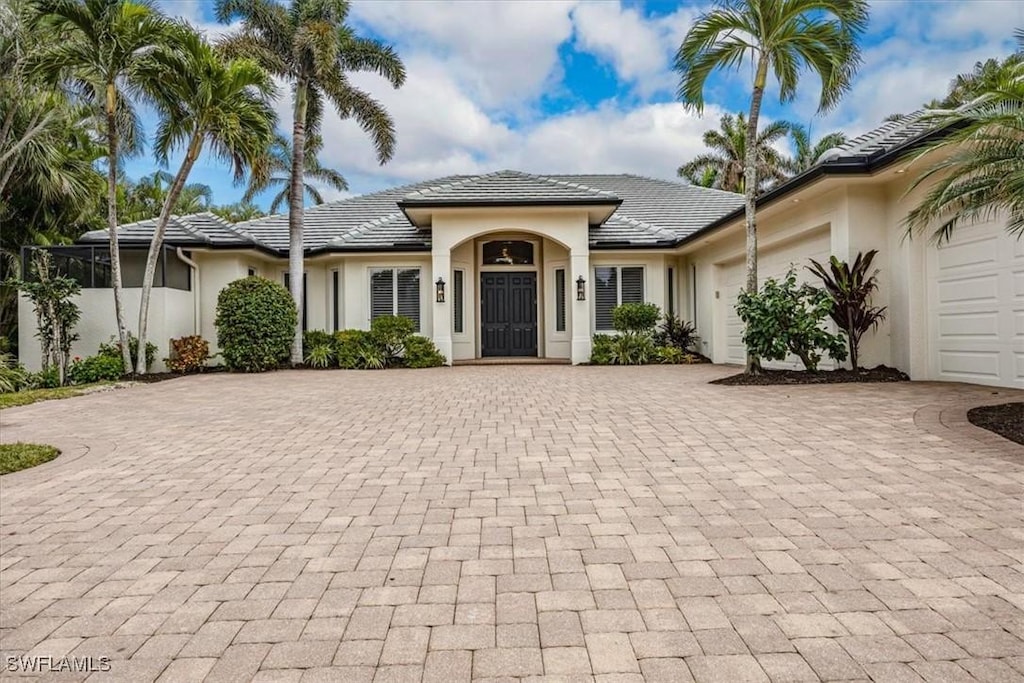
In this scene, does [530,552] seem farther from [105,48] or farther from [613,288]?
[613,288]

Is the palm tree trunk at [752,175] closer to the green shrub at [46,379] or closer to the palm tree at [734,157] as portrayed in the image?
the green shrub at [46,379]

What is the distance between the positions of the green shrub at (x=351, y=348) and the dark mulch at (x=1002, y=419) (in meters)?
12.0

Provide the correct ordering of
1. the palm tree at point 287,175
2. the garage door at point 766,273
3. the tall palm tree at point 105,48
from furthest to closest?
the palm tree at point 287,175 < the garage door at point 766,273 < the tall palm tree at point 105,48

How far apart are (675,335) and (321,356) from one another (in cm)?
932

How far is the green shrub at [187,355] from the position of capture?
13758 millimetres

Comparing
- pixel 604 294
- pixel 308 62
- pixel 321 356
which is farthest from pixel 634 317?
pixel 308 62

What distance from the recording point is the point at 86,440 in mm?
6117

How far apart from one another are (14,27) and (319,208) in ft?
33.1

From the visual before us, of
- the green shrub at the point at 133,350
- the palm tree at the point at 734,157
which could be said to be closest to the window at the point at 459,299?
the green shrub at the point at 133,350

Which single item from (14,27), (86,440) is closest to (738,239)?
(86,440)

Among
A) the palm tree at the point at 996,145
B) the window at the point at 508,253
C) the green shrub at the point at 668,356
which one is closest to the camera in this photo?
the palm tree at the point at 996,145

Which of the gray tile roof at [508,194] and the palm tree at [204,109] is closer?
the palm tree at [204,109]

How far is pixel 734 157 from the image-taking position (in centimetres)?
2945

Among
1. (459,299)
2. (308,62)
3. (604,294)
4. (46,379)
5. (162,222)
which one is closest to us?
(46,379)
